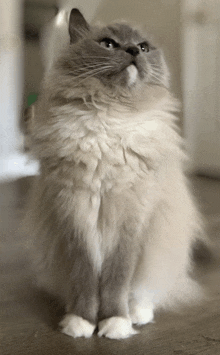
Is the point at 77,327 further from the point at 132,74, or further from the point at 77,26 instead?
the point at 77,26

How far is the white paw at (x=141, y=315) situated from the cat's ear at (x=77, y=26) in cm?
71

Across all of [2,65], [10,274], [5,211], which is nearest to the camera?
[10,274]

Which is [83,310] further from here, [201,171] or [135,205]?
[201,171]

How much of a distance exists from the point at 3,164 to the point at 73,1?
0.79 metres

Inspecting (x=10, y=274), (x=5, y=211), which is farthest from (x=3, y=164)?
(x=10, y=274)

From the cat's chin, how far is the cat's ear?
0.17 metres

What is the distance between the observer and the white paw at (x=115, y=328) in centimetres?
91

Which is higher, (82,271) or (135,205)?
(135,205)

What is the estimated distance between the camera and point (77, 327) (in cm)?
93

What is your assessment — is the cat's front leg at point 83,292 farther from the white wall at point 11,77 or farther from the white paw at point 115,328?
the white wall at point 11,77

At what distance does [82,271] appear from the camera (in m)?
0.95

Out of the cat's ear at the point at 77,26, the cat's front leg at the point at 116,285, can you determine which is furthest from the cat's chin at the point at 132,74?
the cat's front leg at the point at 116,285

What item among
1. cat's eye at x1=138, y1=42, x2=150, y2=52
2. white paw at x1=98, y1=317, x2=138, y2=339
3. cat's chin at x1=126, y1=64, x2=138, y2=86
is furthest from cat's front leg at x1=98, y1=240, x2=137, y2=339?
cat's eye at x1=138, y1=42, x2=150, y2=52

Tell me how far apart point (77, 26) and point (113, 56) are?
0.16 metres
